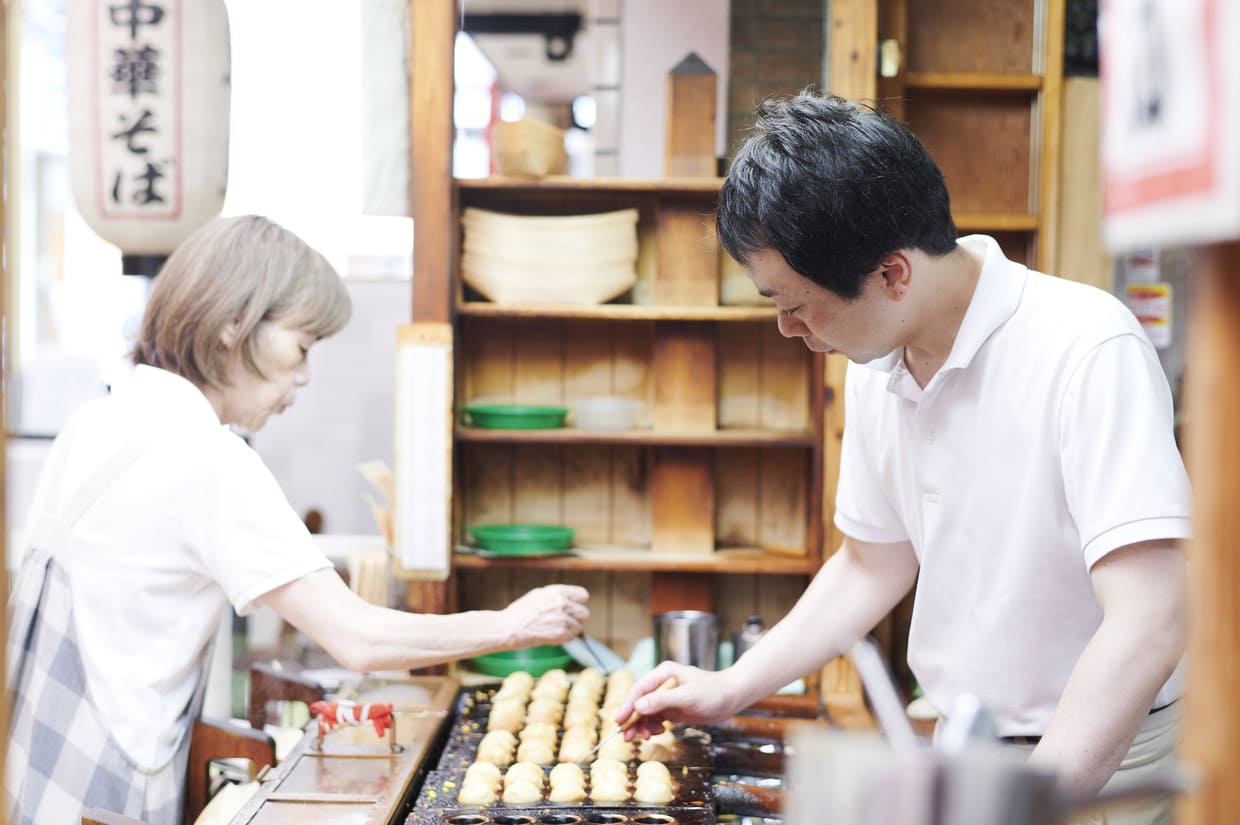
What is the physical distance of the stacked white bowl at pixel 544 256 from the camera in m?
3.70

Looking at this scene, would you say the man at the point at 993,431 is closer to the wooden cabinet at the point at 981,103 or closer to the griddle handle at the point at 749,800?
the griddle handle at the point at 749,800

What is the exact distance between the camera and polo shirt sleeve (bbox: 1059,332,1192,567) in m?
1.50

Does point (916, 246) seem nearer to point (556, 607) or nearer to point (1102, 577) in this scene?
point (1102, 577)

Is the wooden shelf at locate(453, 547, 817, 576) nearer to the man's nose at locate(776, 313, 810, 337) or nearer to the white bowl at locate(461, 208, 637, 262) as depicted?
the white bowl at locate(461, 208, 637, 262)

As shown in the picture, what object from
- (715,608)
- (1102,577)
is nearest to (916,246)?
(1102,577)

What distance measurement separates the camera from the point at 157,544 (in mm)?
2018

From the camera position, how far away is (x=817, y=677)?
138 inches

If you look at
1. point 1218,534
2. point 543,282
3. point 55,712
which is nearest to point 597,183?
point 543,282

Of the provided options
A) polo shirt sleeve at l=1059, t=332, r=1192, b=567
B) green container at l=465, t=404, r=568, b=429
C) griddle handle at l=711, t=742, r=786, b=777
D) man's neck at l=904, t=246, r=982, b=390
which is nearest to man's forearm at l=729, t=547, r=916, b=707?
griddle handle at l=711, t=742, r=786, b=777

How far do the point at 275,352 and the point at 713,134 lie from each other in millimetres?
1890

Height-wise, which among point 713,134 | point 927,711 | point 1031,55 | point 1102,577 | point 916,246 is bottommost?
point 927,711

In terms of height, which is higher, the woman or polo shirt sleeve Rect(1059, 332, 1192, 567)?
polo shirt sleeve Rect(1059, 332, 1192, 567)

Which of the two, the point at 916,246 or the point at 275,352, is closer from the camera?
the point at 916,246

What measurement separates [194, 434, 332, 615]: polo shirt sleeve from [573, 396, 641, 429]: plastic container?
1.73 m
